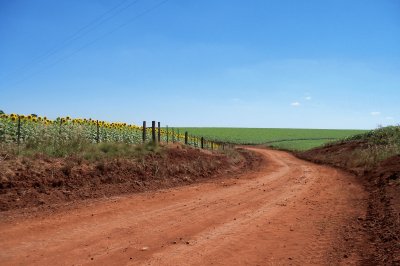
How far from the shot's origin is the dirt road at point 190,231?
598cm

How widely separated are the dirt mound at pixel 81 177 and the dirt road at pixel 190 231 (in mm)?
1205

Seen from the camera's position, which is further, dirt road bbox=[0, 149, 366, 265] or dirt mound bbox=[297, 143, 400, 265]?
dirt mound bbox=[297, 143, 400, 265]

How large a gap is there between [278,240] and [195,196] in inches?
195

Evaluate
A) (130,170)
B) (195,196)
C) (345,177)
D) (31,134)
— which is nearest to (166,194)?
(195,196)

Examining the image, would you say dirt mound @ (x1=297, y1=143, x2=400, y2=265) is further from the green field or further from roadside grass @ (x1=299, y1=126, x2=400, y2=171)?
the green field

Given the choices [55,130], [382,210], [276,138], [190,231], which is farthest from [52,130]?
[276,138]

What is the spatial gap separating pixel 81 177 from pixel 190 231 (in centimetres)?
573

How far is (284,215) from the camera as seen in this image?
9.26 meters

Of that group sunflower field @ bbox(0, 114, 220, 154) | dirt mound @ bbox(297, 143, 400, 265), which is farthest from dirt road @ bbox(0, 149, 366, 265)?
sunflower field @ bbox(0, 114, 220, 154)

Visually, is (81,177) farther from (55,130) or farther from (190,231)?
(190,231)

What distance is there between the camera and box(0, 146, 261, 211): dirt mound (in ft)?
32.7

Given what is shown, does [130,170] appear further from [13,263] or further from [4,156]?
[13,263]

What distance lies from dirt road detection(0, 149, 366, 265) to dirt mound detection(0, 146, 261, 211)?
3.95ft

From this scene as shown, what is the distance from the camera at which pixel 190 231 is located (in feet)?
24.9
